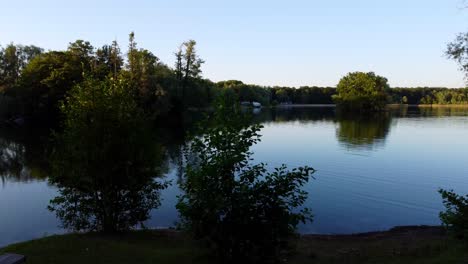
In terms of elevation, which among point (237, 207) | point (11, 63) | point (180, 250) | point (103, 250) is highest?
point (11, 63)

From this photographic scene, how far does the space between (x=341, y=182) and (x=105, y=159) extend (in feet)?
52.9

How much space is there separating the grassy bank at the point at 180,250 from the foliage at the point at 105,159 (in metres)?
0.99

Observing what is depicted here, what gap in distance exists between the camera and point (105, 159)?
10.9 meters

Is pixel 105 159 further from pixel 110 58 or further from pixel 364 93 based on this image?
pixel 364 93

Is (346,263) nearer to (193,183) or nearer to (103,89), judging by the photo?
(193,183)

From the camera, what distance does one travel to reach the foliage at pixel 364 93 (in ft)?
409

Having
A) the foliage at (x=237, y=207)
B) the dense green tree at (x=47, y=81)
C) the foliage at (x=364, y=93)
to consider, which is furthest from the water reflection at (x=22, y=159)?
the foliage at (x=364, y=93)

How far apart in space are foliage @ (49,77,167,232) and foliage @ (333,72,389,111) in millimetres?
123337

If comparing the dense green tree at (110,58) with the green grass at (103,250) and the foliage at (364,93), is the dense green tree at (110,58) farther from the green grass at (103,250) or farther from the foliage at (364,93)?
the foliage at (364,93)

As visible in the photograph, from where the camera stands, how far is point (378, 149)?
118 feet

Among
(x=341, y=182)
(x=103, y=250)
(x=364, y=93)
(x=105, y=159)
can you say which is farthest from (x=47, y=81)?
(x=364, y=93)

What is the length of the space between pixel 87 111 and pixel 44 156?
79.9ft

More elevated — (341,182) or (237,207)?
(237,207)

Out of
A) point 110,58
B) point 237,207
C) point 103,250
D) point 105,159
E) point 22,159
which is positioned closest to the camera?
point 237,207
